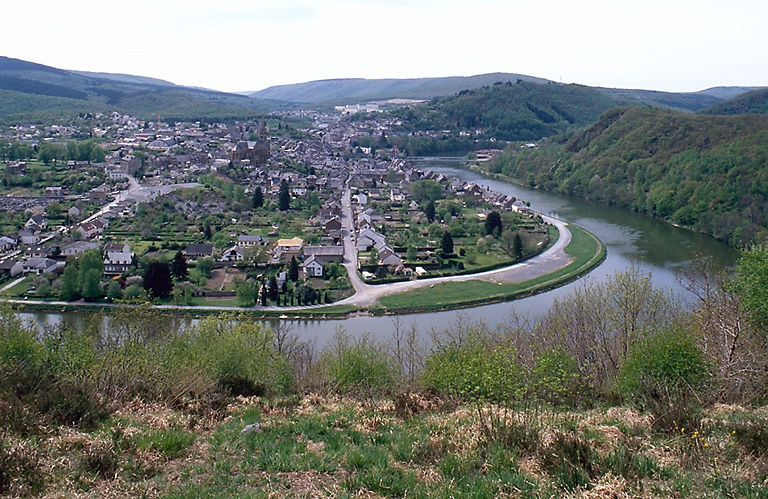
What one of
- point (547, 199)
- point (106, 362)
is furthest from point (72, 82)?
point (106, 362)

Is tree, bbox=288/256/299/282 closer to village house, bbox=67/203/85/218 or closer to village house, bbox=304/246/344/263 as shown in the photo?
village house, bbox=304/246/344/263

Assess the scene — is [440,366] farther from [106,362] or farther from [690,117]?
[690,117]

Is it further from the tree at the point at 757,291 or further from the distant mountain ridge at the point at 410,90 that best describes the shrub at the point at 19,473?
the distant mountain ridge at the point at 410,90

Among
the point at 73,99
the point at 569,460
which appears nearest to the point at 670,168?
the point at 569,460

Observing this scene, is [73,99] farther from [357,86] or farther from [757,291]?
[357,86]

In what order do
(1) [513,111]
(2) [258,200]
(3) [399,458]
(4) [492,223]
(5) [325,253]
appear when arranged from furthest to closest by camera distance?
(1) [513,111]
(2) [258,200]
(4) [492,223]
(5) [325,253]
(3) [399,458]

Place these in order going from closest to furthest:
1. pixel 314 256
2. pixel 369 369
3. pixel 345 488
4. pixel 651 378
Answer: pixel 345 488 → pixel 651 378 → pixel 369 369 → pixel 314 256
